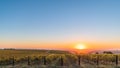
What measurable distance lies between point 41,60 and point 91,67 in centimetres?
1024

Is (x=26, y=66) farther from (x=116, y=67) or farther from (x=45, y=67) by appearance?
(x=116, y=67)

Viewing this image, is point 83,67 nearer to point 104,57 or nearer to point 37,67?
point 37,67

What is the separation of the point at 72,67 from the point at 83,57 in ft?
45.2

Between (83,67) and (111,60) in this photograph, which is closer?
(83,67)

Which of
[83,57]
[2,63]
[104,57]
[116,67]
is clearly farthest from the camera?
[83,57]

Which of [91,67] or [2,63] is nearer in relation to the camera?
[91,67]

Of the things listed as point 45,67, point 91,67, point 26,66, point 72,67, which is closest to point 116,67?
point 91,67

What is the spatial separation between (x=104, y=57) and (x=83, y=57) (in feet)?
18.2

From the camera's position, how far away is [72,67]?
106 ft

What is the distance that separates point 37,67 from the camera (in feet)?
106

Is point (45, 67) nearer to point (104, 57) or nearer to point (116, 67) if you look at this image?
point (116, 67)

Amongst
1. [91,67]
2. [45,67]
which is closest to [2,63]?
[45,67]

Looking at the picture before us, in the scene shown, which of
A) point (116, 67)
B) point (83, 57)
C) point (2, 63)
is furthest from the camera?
point (83, 57)

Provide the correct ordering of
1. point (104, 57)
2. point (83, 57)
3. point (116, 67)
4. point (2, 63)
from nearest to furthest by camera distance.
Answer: point (116, 67) → point (2, 63) → point (104, 57) → point (83, 57)
